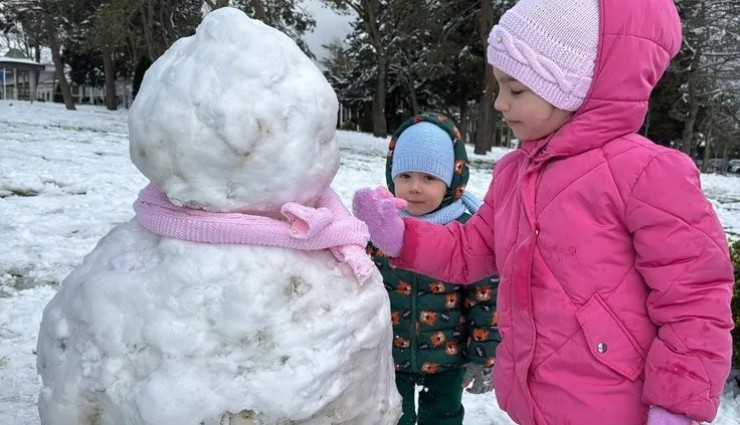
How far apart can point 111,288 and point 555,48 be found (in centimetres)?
123

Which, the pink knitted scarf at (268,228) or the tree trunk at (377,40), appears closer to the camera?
the pink knitted scarf at (268,228)

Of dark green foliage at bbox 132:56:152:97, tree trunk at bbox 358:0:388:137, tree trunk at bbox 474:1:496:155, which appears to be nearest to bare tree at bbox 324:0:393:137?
tree trunk at bbox 358:0:388:137

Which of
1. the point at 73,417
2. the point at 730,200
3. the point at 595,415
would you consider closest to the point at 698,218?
the point at 595,415

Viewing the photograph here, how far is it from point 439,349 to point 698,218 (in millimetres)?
1293

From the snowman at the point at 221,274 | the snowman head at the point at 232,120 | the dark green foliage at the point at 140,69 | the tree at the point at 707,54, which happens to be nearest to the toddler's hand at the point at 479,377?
the snowman at the point at 221,274

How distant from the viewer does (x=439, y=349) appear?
2.71m

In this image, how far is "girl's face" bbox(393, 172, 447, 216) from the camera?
2785mm

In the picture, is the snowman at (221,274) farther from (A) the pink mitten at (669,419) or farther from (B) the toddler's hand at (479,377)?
(B) the toddler's hand at (479,377)

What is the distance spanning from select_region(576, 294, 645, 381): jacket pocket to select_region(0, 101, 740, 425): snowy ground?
198 centimetres

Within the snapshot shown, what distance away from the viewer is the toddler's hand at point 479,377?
2.78 metres

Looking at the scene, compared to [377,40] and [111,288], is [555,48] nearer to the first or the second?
[111,288]

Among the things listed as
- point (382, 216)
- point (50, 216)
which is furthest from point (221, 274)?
point (50, 216)

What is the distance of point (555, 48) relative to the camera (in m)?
1.81

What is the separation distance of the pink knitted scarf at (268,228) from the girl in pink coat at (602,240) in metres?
0.53
